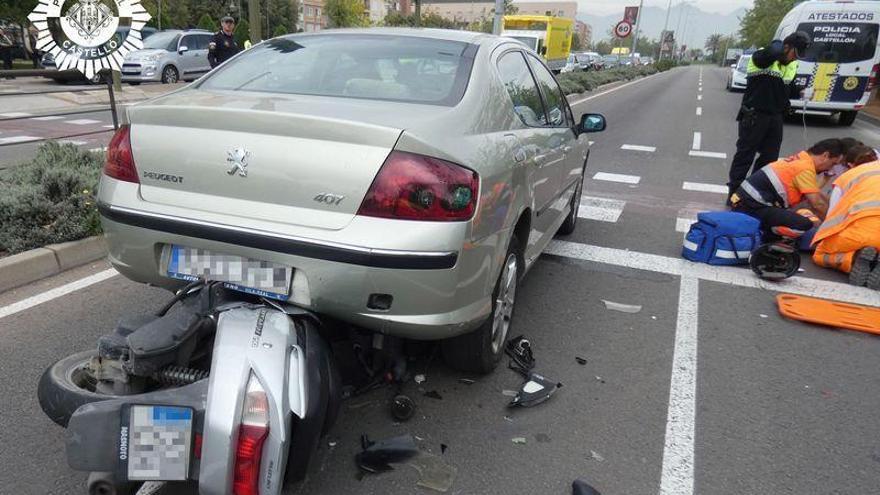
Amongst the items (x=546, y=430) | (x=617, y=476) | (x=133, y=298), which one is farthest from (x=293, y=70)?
(x=617, y=476)

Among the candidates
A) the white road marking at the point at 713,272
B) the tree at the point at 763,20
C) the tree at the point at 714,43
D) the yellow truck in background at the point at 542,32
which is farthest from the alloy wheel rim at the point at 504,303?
the tree at the point at 714,43

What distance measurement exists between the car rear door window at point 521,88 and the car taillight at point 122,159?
6.03ft

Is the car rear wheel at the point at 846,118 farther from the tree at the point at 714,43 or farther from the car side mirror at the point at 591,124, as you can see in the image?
the tree at the point at 714,43

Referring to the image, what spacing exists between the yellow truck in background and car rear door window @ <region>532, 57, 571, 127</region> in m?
27.7

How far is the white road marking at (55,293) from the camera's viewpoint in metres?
3.66

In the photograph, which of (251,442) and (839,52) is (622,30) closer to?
(839,52)

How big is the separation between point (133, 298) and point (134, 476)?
2.31m

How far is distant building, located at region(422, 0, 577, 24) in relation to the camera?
389 feet

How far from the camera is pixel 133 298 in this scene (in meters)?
3.88

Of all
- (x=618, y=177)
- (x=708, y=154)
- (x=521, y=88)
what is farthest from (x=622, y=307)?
(x=708, y=154)

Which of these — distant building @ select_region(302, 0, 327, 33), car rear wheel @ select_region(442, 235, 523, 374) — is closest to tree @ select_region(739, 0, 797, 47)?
car rear wheel @ select_region(442, 235, 523, 374)

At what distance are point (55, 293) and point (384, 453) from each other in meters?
2.73

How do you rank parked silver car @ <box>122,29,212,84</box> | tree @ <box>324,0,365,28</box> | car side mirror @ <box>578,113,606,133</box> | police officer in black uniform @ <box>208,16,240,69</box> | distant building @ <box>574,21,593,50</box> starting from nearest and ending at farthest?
car side mirror @ <box>578,113,606,133</box> → police officer in black uniform @ <box>208,16,240,69</box> → parked silver car @ <box>122,29,212,84</box> → tree @ <box>324,0,365,28</box> → distant building @ <box>574,21,593,50</box>

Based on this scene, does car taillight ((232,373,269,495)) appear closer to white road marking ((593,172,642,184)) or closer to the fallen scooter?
the fallen scooter
